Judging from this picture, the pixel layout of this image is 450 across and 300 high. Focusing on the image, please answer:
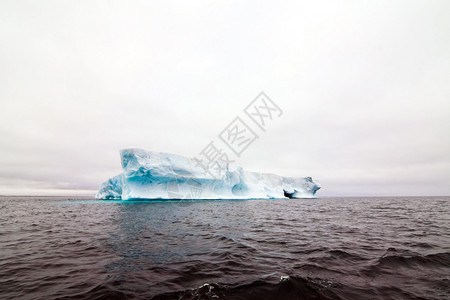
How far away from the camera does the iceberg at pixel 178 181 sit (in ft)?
88.4

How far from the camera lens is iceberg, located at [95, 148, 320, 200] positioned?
27.0 metres

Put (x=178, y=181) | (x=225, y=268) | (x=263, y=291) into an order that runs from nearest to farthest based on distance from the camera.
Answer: (x=263, y=291) → (x=225, y=268) → (x=178, y=181)

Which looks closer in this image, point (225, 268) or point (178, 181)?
point (225, 268)

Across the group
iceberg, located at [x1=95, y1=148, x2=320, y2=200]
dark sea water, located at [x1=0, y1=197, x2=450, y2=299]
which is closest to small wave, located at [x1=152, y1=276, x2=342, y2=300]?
dark sea water, located at [x1=0, y1=197, x2=450, y2=299]

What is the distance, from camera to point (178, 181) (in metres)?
30.4

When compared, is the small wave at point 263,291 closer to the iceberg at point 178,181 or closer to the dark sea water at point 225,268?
the dark sea water at point 225,268

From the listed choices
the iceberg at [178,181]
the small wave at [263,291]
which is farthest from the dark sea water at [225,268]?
the iceberg at [178,181]

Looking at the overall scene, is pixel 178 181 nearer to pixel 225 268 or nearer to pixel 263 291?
pixel 225 268

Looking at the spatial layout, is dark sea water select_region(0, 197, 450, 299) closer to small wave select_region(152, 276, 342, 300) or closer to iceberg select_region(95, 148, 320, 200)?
small wave select_region(152, 276, 342, 300)

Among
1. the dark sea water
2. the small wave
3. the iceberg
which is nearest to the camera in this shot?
the small wave

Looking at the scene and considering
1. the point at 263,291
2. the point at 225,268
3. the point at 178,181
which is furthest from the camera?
the point at 178,181

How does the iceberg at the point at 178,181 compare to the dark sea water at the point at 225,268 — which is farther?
the iceberg at the point at 178,181

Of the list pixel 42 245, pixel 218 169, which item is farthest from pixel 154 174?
pixel 42 245

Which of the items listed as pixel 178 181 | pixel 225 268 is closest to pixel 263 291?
pixel 225 268
